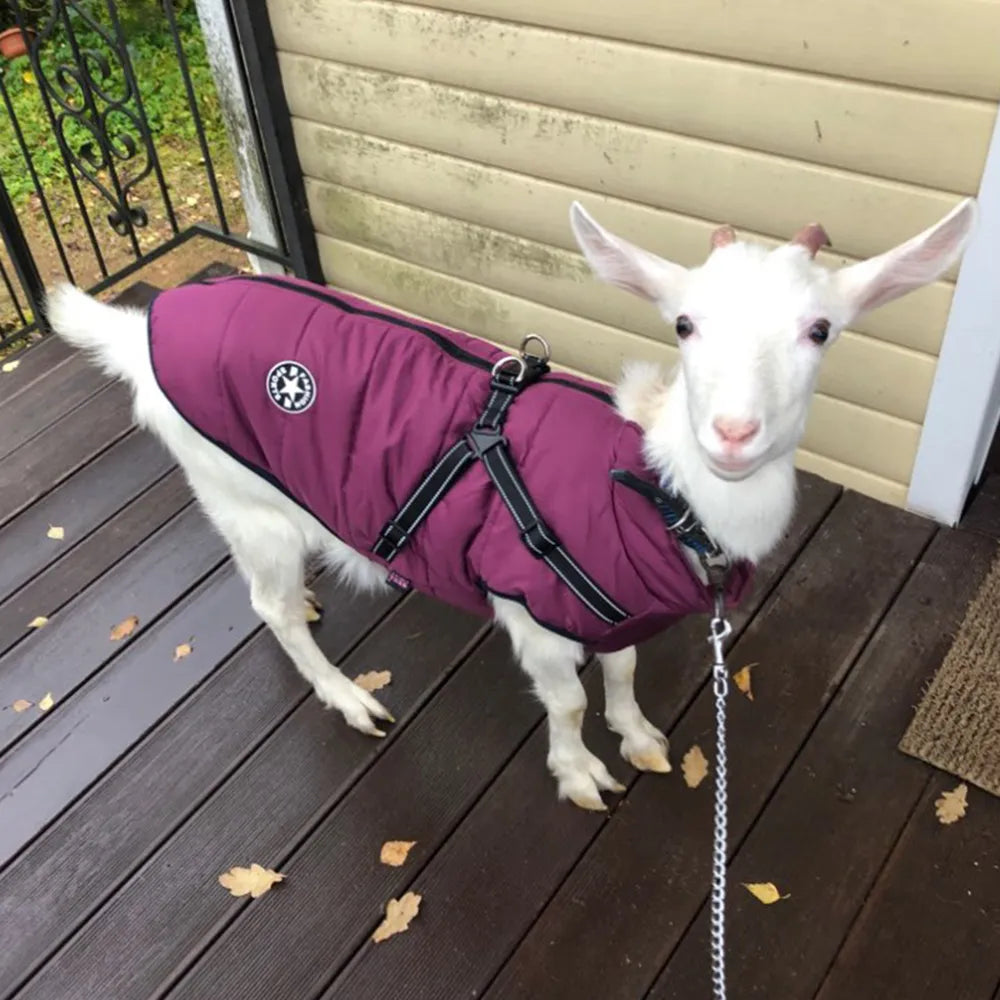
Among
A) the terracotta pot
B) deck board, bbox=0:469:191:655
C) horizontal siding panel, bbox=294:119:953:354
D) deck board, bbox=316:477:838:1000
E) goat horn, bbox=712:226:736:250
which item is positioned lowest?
deck board, bbox=316:477:838:1000

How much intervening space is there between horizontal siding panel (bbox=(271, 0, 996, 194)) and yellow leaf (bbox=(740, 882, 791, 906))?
188 cm

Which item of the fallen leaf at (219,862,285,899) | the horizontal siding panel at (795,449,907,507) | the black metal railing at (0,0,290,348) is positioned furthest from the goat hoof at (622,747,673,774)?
the black metal railing at (0,0,290,348)

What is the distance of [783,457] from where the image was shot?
6.64 ft

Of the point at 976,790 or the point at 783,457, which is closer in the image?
the point at 783,457

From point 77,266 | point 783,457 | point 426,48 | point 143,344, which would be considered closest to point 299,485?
point 143,344

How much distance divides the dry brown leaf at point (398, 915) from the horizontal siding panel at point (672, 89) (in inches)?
90.5

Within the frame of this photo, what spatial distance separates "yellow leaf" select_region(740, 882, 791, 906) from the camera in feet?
8.25

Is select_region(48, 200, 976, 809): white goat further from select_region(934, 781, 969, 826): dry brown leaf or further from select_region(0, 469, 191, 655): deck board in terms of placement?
select_region(0, 469, 191, 655): deck board

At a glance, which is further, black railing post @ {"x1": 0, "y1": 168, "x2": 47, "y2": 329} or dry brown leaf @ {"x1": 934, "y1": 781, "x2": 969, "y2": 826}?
black railing post @ {"x1": 0, "y1": 168, "x2": 47, "y2": 329}

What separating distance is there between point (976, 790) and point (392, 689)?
1.64 m

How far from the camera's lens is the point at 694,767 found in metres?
2.80

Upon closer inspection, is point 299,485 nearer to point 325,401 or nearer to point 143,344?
point 325,401

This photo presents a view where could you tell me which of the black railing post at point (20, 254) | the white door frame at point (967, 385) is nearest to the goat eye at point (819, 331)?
the white door frame at point (967, 385)

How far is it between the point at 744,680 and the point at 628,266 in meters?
1.49
